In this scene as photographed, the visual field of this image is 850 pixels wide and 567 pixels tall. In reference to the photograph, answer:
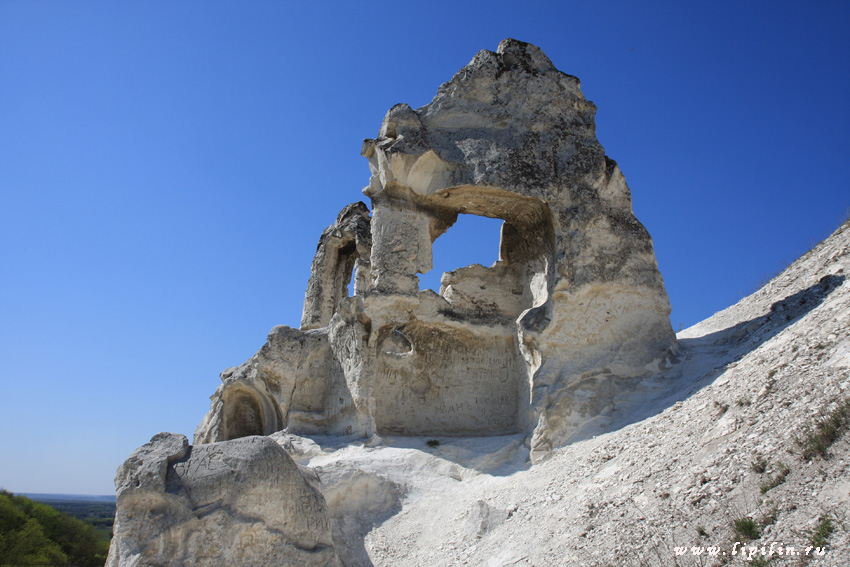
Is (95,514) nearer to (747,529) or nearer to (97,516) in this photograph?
(97,516)

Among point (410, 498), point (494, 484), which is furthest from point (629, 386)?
point (410, 498)

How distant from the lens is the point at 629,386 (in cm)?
1102

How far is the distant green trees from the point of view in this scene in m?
19.5

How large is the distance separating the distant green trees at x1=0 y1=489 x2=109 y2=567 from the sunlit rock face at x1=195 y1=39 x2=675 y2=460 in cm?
1044

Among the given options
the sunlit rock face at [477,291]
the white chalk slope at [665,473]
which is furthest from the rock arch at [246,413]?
the white chalk slope at [665,473]

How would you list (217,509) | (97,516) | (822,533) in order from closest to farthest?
(822,533) < (217,509) < (97,516)

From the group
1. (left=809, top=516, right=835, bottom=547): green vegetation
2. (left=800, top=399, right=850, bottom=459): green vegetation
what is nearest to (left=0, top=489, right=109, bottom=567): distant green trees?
(left=800, top=399, right=850, bottom=459): green vegetation

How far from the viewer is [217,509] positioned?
7.39m

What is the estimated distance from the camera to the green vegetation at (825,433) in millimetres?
6133

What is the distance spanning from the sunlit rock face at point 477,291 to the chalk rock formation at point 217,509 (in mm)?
4003

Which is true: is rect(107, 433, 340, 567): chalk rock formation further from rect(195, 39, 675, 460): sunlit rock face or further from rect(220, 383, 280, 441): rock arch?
rect(220, 383, 280, 441): rock arch

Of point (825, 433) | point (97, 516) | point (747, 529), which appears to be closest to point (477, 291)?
point (825, 433)

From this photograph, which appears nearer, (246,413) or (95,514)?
(246,413)

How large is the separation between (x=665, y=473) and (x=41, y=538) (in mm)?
20221
